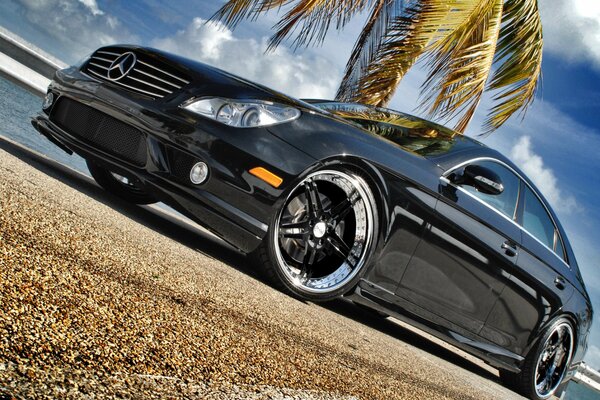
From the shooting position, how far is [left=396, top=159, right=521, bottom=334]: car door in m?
3.85

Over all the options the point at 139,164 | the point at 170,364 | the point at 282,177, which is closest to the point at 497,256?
the point at 282,177

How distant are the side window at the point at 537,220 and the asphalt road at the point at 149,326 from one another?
1.46m

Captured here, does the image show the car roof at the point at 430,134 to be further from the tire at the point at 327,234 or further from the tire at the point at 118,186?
the tire at the point at 118,186

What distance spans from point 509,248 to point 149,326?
3.07 m

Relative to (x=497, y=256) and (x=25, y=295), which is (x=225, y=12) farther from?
(x=25, y=295)

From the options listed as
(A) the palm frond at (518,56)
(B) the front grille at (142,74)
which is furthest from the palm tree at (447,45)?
(B) the front grille at (142,74)

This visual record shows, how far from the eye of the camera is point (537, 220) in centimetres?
480

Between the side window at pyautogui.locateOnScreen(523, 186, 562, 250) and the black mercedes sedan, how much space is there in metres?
0.11

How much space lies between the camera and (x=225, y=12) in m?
10.5

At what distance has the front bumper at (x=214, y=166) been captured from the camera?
3334 mm

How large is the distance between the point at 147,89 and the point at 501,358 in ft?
9.78

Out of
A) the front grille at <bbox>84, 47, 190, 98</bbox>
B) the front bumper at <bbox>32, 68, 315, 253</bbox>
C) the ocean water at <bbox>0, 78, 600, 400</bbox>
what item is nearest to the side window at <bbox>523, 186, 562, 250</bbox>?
the front bumper at <bbox>32, 68, 315, 253</bbox>

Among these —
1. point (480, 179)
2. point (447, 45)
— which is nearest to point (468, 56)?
point (447, 45)

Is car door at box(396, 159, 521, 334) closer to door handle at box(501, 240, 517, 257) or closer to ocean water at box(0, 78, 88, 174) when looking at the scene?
door handle at box(501, 240, 517, 257)
